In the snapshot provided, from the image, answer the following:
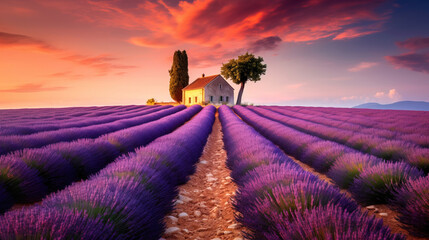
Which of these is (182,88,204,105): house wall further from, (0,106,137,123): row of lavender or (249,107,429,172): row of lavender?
(249,107,429,172): row of lavender

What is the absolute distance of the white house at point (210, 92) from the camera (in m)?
32.9

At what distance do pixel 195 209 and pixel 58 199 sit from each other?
156 centimetres

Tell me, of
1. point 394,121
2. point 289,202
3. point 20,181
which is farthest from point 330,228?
Answer: point 394,121

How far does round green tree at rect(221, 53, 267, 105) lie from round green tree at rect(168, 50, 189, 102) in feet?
24.5

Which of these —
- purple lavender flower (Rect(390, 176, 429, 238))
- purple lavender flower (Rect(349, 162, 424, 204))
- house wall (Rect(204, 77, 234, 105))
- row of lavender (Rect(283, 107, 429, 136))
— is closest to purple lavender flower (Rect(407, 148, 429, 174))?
purple lavender flower (Rect(349, 162, 424, 204))

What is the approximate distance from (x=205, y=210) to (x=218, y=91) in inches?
1304

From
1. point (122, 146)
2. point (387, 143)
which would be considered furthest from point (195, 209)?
point (387, 143)

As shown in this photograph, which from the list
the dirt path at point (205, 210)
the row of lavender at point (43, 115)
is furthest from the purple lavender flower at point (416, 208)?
the row of lavender at point (43, 115)

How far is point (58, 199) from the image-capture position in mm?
1414

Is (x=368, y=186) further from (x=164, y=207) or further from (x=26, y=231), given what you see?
(x=26, y=231)

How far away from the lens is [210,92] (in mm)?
33656

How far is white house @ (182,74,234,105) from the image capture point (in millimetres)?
32925

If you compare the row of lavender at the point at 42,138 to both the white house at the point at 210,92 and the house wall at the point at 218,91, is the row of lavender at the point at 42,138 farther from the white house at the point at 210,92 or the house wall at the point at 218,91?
the house wall at the point at 218,91

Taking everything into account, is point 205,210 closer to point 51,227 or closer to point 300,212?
point 300,212
